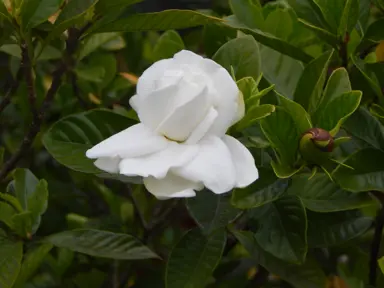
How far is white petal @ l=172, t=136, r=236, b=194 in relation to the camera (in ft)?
1.93

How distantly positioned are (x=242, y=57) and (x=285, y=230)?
0.25m

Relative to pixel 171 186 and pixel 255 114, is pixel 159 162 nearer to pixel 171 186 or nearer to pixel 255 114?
pixel 171 186

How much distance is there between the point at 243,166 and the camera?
→ 2.07 feet

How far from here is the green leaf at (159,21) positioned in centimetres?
81

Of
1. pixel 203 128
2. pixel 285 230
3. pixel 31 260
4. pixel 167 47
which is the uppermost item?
pixel 203 128

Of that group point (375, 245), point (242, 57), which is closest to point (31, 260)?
point (242, 57)

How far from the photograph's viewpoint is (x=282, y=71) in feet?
3.17

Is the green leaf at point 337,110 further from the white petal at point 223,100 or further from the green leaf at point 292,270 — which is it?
the green leaf at point 292,270

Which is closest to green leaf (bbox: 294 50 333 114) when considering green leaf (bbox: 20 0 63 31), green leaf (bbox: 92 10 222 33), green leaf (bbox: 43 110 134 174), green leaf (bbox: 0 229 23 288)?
green leaf (bbox: 92 10 222 33)

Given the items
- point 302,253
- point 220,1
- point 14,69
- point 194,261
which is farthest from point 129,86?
point 302,253

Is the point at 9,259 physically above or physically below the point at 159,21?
below

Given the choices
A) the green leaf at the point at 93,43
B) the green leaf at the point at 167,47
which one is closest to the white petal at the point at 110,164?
the green leaf at the point at 167,47

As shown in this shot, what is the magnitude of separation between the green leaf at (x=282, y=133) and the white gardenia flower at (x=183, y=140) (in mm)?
84

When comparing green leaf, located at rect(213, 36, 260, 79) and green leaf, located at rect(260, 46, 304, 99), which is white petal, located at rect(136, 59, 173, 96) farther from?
green leaf, located at rect(260, 46, 304, 99)
